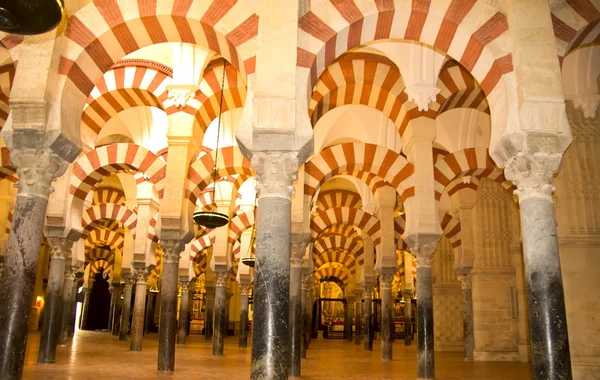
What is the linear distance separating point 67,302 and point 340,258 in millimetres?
11912

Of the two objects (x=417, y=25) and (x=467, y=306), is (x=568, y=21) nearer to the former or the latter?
(x=417, y=25)

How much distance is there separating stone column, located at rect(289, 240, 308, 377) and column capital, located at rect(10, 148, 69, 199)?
3724 millimetres

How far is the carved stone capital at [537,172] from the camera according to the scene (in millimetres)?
4320

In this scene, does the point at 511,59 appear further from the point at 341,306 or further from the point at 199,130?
the point at 341,306

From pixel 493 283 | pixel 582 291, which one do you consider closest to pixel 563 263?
pixel 582 291

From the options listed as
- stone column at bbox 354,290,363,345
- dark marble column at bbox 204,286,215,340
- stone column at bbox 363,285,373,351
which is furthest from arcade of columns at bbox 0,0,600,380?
dark marble column at bbox 204,286,215,340

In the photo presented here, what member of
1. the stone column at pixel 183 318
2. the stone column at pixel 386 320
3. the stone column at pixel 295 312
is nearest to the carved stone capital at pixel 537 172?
the stone column at pixel 295 312

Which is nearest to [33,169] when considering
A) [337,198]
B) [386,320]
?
[386,320]

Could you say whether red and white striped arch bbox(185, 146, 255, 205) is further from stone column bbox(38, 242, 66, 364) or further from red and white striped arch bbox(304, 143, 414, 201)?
stone column bbox(38, 242, 66, 364)

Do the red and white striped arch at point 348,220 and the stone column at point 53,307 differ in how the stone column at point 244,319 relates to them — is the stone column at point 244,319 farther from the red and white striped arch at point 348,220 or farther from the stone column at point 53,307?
the stone column at point 53,307

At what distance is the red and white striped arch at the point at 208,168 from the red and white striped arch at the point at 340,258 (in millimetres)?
12510

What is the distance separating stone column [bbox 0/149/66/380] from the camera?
424cm

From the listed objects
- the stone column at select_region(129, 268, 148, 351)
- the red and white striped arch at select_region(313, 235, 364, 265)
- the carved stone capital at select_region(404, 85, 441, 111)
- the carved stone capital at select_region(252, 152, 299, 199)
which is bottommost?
the stone column at select_region(129, 268, 148, 351)

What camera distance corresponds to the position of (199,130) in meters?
8.08
